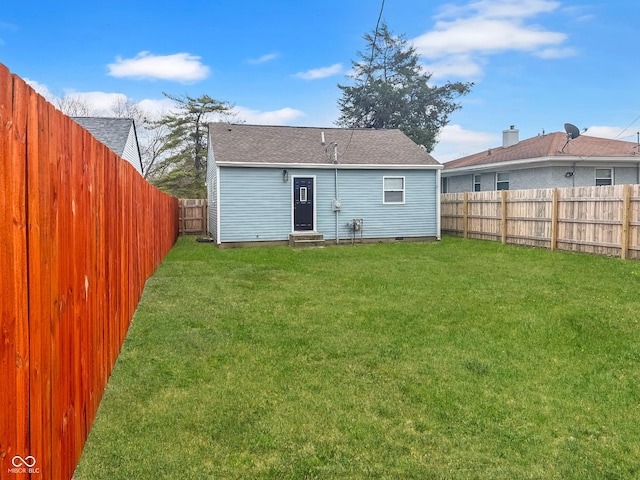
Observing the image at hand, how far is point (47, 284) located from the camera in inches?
70.4

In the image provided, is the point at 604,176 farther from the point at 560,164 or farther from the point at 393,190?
the point at 393,190

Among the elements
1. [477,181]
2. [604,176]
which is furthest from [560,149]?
[477,181]

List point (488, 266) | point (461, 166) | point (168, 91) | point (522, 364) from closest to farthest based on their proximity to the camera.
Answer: point (522, 364), point (488, 266), point (461, 166), point (168, 91)

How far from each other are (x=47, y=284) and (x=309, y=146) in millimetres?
15150

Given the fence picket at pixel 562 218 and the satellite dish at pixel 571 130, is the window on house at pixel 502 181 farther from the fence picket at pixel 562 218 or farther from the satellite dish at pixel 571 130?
the fence picket at pixel 562 218

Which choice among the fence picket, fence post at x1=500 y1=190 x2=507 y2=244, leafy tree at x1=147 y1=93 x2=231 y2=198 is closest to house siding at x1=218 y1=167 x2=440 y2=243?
the fence picket

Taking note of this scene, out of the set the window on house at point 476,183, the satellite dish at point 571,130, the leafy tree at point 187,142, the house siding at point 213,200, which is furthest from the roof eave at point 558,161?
the leafy tree at point 187,142

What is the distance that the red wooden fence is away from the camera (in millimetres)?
1415

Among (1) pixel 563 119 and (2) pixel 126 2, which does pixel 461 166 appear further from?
(2) pixel 126 2

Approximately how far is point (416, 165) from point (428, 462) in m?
14.2

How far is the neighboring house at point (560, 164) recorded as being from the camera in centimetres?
1705

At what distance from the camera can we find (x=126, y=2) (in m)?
15.8

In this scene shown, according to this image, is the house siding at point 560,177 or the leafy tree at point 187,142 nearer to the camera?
the house siding at point 560,177

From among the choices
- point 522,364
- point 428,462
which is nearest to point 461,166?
point 522,364
